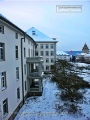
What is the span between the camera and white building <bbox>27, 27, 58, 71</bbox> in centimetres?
2729

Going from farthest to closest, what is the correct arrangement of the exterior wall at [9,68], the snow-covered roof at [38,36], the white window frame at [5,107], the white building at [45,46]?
the white building at [45,46]
the snow-covered roof at [38,36]
the white window frame at [5,107]
the exterior wall at [9,68]

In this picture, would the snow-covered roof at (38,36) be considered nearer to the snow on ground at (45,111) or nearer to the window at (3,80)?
the snow on ground at (45,111)

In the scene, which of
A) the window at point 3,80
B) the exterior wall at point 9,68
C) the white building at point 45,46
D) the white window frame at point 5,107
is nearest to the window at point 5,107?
the white window frame at point 5,107

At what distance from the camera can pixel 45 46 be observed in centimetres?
2809

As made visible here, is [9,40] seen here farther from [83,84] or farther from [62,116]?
[83,84]

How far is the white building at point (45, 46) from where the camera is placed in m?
27.3

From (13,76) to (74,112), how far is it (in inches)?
203

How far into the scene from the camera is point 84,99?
12.1m

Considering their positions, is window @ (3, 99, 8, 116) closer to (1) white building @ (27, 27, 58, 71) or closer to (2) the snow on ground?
(2) the snow on ground

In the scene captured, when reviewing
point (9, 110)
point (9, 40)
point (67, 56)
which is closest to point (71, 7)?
point (9, 40)

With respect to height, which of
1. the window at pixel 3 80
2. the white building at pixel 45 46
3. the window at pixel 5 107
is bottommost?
the window at pixel 5 107

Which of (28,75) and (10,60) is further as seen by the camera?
(28,75)

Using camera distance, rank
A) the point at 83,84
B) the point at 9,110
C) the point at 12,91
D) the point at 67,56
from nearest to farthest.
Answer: the point at 9,110 < the point at 12,91 < the point at 83,84 < the point at 67,56

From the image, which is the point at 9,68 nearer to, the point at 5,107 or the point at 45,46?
the point at 5,107
